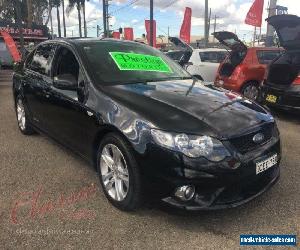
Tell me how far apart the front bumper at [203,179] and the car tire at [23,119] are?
3533 millimetres

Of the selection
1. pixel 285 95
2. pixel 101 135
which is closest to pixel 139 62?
pixel 101 135

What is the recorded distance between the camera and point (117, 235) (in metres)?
3.42

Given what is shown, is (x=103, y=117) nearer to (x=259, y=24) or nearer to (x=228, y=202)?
(x=228, y=202)

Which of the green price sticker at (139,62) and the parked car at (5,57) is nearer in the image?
the green price sticker at (139,62)

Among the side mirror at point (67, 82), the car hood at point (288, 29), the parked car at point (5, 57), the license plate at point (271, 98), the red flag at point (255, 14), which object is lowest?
the parked car at point (5, 57)

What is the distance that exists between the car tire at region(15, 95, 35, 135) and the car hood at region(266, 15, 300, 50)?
16.5ft

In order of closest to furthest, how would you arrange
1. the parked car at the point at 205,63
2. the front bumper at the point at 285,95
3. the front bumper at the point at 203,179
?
the front bumper at the point at 203,179
the front bumper at the point at 285,95
the parked car at the point at 205,63

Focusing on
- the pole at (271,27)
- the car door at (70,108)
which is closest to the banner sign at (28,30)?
the pole at (271,27)

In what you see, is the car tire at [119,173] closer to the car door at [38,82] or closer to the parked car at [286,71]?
the car door at [38,82]

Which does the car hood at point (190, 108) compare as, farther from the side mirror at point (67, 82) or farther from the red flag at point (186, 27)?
the red flag at point (186, 27)

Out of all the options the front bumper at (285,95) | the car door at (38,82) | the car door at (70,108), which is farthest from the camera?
the front bumper at (285,95)

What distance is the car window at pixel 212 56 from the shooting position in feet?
38.9

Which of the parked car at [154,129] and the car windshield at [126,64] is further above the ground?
the car windshield at [126,64]

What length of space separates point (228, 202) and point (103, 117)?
1.44 m
